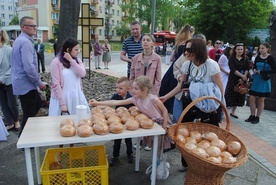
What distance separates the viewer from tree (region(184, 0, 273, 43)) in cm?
2394

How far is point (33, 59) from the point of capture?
11.1 ft

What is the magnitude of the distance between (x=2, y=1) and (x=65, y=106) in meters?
86.8

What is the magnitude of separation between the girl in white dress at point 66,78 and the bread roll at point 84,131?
1043 millimetres

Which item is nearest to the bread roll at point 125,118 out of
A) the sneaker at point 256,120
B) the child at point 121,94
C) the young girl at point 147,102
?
the young girl at point 147,102

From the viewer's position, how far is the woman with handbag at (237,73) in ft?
17.8

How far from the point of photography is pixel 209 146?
237 centimetres

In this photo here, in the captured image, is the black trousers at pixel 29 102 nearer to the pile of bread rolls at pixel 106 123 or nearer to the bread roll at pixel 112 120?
the pile of bread rolls at pixel 106 123

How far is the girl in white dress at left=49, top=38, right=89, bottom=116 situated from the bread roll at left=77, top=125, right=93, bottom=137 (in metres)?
1.04

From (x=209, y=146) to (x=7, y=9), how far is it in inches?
3517

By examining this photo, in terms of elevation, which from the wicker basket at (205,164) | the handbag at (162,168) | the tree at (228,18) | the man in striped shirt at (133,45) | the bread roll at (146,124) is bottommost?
the handbag at (162,168)

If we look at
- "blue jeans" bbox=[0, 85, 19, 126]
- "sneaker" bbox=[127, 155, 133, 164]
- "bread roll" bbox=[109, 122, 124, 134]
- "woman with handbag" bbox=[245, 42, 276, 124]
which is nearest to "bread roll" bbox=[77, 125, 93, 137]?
"bread roll" bbox=[109, 122, 124, 134]

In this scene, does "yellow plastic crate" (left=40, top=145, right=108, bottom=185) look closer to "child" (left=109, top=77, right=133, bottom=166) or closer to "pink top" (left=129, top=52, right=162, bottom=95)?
"child" (left=109, top=77, right=133, bottom=166)

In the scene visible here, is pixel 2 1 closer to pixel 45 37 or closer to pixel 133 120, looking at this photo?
pixel 45 37

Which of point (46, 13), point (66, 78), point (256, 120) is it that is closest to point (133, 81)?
point (66, 78)
